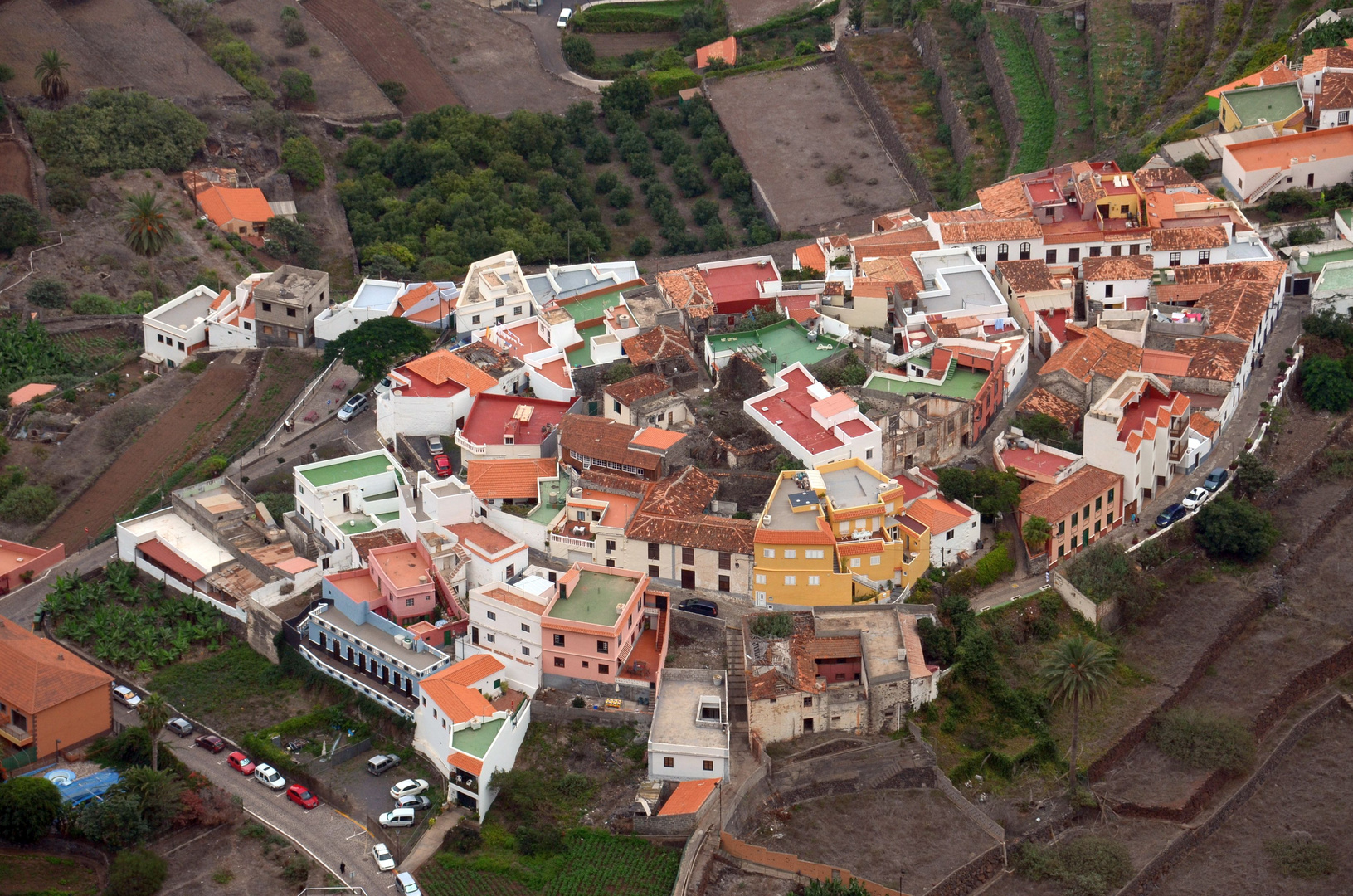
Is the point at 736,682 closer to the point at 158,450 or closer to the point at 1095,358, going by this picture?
the point at 1095,358

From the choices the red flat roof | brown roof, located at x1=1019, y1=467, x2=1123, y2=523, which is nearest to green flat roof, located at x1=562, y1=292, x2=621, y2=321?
the red flat roof

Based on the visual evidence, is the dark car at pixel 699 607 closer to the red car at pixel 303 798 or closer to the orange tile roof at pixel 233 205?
the red car at pixel 303 798

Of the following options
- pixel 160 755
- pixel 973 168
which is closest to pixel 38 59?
pixel 973 168

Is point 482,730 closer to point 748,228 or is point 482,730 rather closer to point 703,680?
point 703,680

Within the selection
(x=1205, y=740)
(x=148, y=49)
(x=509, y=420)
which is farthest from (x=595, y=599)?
(x=148, y=49)

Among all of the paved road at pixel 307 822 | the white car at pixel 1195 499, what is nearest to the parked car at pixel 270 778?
the paved road at pixel 307 822

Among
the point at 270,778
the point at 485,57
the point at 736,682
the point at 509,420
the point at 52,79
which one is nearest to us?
the point at 270,778
